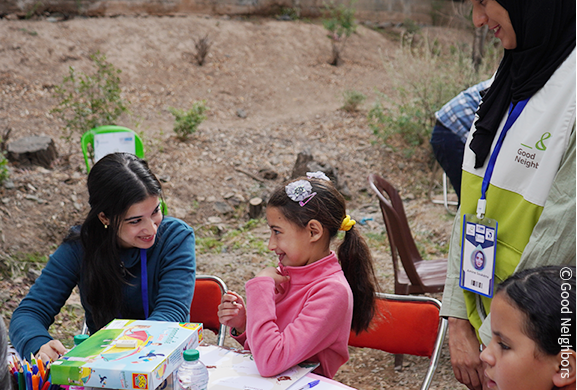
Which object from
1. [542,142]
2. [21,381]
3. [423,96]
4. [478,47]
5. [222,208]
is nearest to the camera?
[21,381]

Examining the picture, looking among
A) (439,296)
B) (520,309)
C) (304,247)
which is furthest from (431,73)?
(520,309)

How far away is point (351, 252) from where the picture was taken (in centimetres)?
188

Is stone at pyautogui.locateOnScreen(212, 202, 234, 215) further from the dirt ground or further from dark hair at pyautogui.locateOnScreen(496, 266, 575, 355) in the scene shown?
dark hair at pyautogui.locateOnScreen(496, 266, 575, 355)

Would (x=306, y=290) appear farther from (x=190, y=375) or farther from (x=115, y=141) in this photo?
(x=115, y=141)

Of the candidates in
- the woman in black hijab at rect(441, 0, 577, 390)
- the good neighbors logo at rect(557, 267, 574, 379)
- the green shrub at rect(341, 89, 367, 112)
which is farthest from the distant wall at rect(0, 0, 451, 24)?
the good neighbors logo at rect(557, 267, 574, 379)

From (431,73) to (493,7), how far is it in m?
A: 5.95

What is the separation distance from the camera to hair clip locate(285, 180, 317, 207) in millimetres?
1776

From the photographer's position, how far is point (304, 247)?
5.80 feet

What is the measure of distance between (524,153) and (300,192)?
27.2 inches

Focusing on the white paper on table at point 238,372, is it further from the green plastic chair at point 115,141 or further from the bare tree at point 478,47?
the bare tree at point 478,47

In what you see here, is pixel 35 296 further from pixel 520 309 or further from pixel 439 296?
pixel 439 296

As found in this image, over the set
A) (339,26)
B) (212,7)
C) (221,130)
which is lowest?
(221,130)

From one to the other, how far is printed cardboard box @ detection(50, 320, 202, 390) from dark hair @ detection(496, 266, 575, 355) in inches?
31.3

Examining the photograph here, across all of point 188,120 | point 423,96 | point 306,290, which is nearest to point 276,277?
point 306,290
